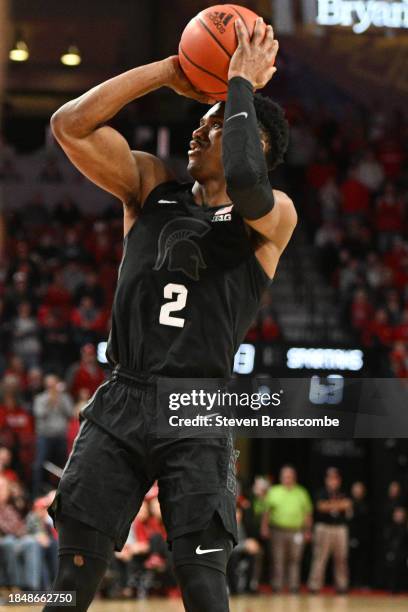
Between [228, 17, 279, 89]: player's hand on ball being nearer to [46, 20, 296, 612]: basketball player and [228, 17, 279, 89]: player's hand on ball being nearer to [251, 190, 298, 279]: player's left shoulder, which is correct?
[46, 20, 296, 612]: basketball player

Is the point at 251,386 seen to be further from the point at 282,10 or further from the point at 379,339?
the point at 379,339

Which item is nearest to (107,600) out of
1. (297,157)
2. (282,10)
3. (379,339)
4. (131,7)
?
(379,339)

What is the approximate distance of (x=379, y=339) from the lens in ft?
53.9

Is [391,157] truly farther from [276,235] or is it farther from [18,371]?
[276,235]

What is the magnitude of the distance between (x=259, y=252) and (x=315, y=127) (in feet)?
61.4

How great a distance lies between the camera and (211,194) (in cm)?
396

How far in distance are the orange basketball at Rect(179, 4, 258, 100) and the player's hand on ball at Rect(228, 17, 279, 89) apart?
38 millimetres

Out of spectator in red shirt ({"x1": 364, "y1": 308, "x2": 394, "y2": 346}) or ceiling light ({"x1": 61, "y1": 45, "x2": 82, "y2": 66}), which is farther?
ceiling light ({"x1": 61, "y1": 45, "x2": 82, "y2": 66})

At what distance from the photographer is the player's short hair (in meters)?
4.00

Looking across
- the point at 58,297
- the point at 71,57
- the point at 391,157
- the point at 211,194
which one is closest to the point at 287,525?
the point at 58,297

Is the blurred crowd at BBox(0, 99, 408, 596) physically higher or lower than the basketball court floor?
higher

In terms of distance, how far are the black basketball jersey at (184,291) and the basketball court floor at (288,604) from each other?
7.40 metres

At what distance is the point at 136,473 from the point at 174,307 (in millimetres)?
546

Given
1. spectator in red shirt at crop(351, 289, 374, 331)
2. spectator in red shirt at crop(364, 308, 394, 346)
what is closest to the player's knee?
spectator in red shirt at crop(364, 308, 394, 346)
